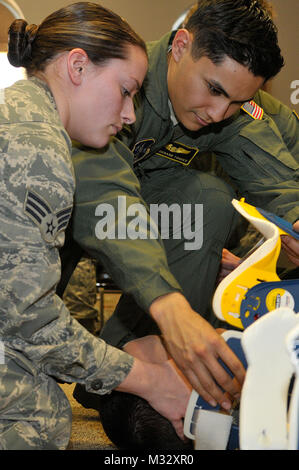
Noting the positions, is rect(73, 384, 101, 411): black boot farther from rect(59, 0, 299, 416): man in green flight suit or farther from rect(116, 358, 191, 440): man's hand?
rect(116, 358, 191, 440): man's hand

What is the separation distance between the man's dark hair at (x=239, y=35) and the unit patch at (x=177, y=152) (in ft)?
0.86

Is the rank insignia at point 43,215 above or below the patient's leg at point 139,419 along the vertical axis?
above

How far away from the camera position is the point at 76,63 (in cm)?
102

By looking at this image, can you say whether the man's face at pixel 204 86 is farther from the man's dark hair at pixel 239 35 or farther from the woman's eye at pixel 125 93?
the woman's eye at pixel 125 93

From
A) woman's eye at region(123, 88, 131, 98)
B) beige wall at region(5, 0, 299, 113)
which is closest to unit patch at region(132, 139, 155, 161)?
woman's eye at region(123, 88, 131, 98)

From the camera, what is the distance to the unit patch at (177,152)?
153 centimetres

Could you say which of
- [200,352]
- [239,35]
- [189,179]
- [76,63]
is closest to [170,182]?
[189,179]

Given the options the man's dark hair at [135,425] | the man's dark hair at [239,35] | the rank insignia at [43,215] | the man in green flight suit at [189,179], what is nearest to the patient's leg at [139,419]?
the man's dark hair at [135,425]

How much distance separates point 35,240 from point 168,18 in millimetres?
2532

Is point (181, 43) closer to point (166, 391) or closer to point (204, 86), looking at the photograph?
point (204, 86)

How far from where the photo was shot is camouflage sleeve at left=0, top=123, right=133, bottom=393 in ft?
2.81

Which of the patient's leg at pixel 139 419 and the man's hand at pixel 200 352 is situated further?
the patient's leg at pixel 139 419

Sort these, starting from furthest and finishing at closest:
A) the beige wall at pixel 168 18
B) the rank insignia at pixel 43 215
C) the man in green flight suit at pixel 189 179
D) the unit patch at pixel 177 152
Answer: the beige wall at pixel 168 18 → the unit patch at pixel 177 152 → the man in green flight suit at pixel 189 179 → the rank insignia at pixel 43 215
